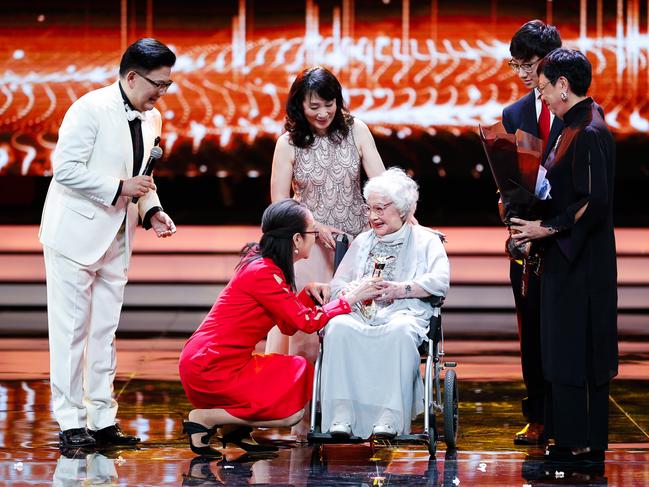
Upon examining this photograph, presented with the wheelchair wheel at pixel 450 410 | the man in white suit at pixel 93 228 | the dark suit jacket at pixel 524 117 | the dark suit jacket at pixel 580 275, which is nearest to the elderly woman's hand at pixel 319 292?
the wheelchair wheel at pixel 450 410

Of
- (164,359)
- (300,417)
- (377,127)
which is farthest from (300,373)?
(377,127)

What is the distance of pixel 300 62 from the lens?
33.2 ft

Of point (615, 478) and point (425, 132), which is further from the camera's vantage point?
point (425, 132)

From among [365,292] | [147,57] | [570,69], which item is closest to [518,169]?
[570,69]

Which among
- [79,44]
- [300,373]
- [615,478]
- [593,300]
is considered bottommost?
[615,478]

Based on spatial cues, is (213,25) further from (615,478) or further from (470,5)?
(615,478)

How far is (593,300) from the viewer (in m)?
4.25

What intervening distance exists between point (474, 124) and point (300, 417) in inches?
236

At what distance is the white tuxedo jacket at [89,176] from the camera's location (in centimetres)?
443

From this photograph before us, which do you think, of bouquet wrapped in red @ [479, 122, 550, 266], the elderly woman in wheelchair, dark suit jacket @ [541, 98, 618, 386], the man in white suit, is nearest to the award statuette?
the elderly woman in wheelchair

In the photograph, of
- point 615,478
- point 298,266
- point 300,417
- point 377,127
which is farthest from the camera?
point 377,127

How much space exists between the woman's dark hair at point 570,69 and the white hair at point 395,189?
627 mm

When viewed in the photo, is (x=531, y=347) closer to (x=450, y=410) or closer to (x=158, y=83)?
(x=450, y=410)

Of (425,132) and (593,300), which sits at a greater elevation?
(425,132)
